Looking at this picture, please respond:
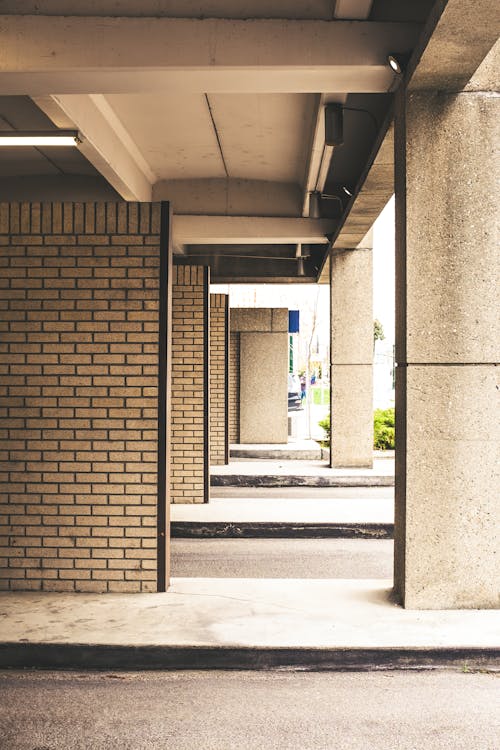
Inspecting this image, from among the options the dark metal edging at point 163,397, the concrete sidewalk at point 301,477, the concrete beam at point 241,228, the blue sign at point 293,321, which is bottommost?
the concrete sidewalk at point 301,477

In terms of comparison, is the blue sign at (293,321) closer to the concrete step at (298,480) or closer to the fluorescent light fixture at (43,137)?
the concrete step at (298,480)

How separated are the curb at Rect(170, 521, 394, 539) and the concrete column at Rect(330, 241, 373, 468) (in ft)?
16.4

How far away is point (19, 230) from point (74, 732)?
150 inches

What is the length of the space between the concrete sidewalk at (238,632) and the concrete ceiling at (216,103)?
12.7 ft

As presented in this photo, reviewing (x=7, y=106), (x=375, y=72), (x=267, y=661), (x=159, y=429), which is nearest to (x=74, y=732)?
(x=267, y=661)

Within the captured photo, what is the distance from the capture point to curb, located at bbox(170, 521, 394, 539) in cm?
945

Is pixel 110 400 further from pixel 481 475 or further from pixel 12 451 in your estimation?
pixel 481 475

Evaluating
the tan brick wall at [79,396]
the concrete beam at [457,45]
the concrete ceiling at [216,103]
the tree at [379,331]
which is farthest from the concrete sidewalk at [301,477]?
the tree at [379,331]

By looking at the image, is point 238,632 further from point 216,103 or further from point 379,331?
point 379,331

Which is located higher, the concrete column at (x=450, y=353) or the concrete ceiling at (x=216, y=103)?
the concrete ceiling at (x=216, y=103)

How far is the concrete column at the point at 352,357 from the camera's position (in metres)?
14.4

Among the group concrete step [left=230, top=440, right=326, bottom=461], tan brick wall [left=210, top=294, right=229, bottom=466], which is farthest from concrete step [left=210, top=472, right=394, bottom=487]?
concrete step [left=230, top=440, right=326, bottom=461]

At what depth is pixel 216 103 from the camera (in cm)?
878

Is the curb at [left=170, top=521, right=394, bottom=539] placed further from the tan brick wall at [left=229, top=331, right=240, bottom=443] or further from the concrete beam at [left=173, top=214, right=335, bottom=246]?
the tan brick wall at [left=229, top=331, right=240, bottom=443]
